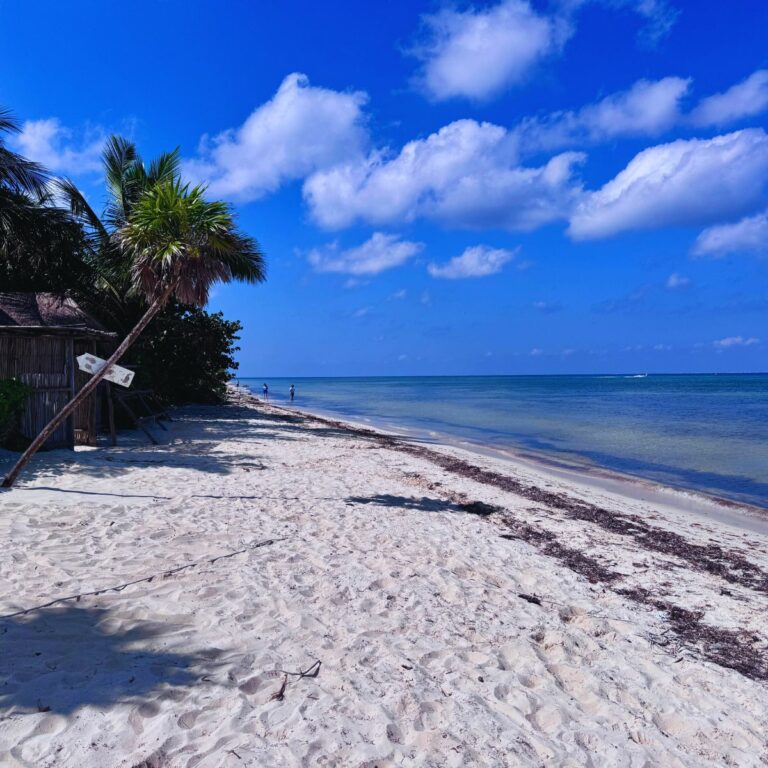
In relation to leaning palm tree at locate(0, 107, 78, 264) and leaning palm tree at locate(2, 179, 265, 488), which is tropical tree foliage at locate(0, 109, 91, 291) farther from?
leaning palm tree at locate(2, 179, 265, 488)

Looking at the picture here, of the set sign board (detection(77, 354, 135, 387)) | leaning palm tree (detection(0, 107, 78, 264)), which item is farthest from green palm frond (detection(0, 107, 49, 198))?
sign board (detection(77, 354, 135, 387))

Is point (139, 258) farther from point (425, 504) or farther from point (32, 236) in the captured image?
point (32, 236)

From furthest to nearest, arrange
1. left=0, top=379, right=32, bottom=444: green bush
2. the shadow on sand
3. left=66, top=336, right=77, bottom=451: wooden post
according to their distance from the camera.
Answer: left=66, top=336, right=77, bottom=451: wooden post, left=0, top=379, right=32, bottom=444: green bush, the shadow on sand

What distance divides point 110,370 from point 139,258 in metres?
1.66

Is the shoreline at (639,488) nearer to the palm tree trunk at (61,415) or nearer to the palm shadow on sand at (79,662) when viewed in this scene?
the palm tree trunk at (61,415)

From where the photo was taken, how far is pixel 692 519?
33.0 feet

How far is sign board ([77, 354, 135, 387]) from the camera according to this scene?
7754mm

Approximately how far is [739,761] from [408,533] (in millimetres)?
4038

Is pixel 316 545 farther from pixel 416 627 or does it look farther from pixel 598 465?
pixel 598 465

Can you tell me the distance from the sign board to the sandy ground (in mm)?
1564

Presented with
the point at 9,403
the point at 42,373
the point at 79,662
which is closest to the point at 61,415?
the point at 9,403

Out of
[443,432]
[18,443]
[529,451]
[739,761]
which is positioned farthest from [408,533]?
[443,432]

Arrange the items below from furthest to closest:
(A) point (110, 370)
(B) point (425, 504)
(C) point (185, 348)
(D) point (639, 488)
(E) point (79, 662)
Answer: (C) point (185, 348)
(D) point (639, 488)
(B) point (425, 504)
(A) point (110, 370)
(E) point (79, 662)

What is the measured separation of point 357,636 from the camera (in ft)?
12.7
